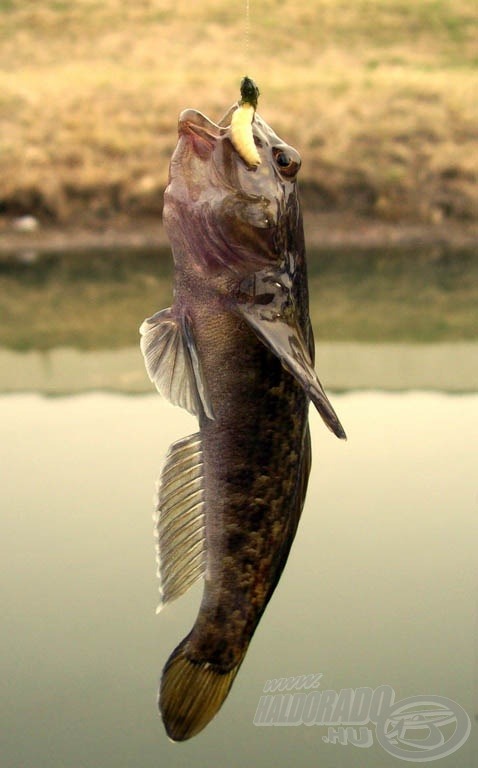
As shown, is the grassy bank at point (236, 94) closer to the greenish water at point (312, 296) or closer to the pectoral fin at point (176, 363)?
the greenish water at point (312, 296)

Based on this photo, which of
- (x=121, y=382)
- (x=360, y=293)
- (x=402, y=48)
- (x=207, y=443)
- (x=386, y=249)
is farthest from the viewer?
(x=402, y=48)

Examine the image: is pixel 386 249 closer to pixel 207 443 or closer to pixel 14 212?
pixel 14 212

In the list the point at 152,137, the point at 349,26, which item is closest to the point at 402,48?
the point at 349,26

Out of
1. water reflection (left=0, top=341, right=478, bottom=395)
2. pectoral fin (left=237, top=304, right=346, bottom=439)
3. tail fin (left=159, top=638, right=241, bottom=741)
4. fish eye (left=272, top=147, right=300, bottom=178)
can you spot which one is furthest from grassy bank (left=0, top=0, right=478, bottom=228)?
pectoral fin (left=237, top=304, right=346, bottom=439)

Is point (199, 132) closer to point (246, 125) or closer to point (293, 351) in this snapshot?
point (246, 125)

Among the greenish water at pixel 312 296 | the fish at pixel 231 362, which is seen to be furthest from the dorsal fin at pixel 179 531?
the greenish water at pixel 312 296

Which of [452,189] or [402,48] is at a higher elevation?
[402,48]
